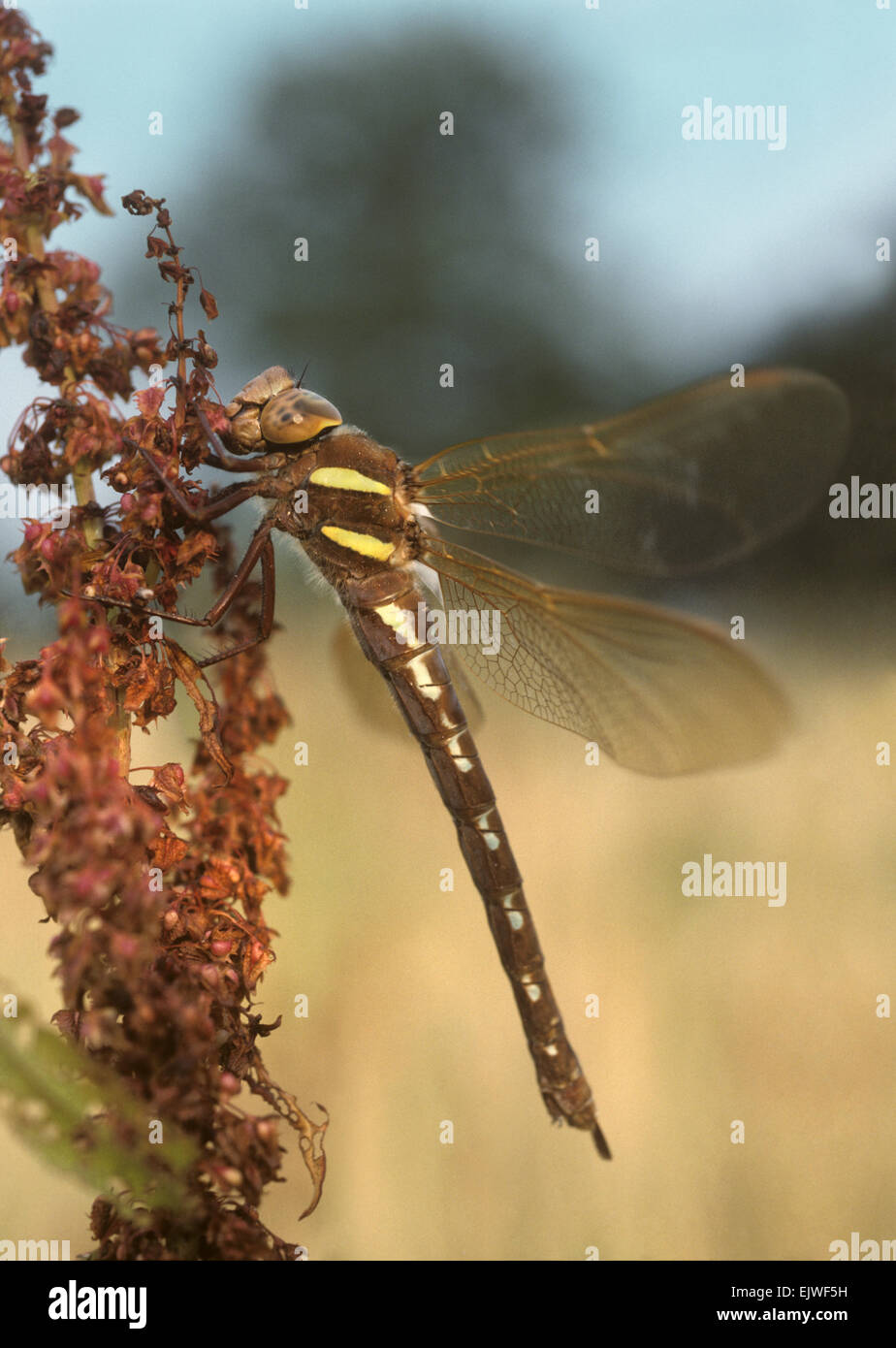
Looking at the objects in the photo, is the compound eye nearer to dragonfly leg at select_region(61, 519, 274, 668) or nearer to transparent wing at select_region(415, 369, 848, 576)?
dragonfly leg at select_region(61, 519, 274, 668)

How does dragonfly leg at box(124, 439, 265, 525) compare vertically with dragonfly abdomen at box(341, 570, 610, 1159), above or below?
above

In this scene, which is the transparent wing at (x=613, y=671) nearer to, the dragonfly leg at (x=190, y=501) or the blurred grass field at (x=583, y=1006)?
the blurred grass field at (x=583, y=1006)

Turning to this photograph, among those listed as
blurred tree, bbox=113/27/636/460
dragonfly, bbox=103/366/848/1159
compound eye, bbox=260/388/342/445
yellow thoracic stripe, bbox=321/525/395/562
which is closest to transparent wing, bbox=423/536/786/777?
dragonfly, bbox=103/366/848/1159

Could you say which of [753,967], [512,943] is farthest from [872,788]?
[512,943]

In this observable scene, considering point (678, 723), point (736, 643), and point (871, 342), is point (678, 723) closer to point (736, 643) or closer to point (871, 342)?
point (736, 643)

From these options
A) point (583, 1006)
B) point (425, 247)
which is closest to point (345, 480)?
point (583, 1006)

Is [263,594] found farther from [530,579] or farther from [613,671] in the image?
[613,671]
